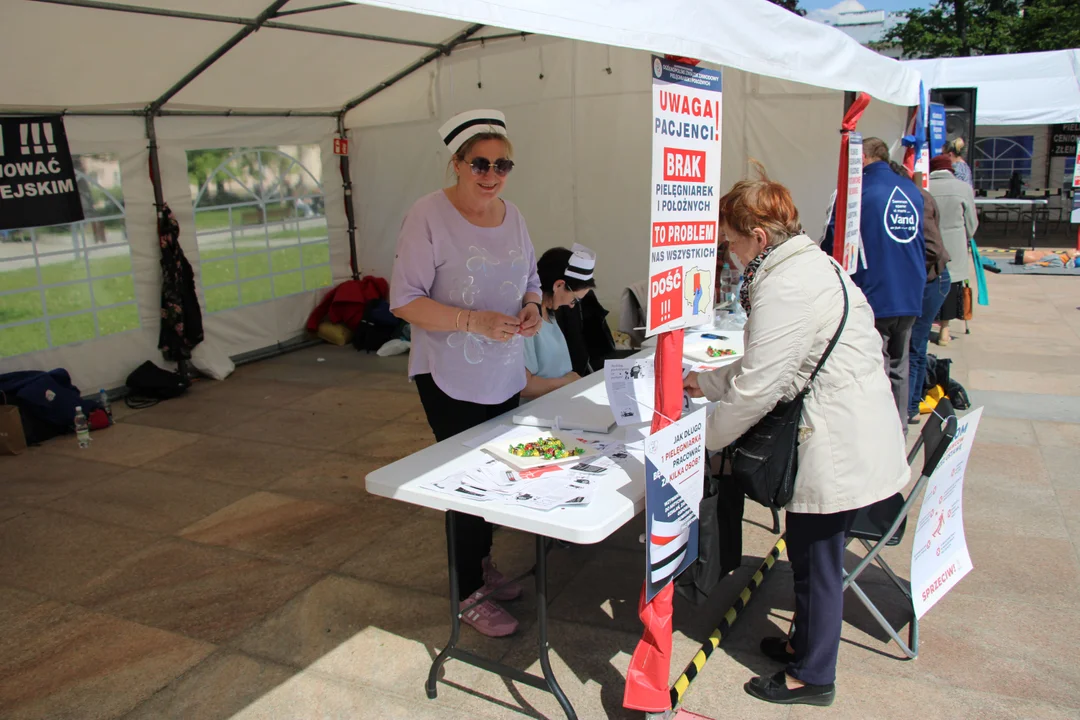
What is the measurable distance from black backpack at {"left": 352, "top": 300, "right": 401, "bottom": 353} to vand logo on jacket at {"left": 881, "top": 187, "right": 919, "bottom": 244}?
5047 mm

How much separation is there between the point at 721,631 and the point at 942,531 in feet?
2.75

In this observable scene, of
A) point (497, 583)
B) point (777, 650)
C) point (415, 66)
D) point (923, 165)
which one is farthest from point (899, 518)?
point (415, 66)

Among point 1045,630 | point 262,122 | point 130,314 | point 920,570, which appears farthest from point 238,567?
point 262,122

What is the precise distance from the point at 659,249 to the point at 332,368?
5.89 metres

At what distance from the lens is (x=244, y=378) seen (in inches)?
287

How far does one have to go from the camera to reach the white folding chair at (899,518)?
2.68m

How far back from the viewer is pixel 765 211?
2404 mm

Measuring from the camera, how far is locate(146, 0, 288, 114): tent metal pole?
566 centimetres

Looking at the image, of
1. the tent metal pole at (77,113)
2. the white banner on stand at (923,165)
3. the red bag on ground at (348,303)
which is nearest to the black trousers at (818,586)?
the white banner on stand at (923,165)

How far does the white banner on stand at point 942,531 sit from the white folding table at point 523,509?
0.97m

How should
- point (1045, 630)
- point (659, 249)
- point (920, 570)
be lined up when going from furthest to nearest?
point (1045, 630) → point (920, 570) → point (659, 249)

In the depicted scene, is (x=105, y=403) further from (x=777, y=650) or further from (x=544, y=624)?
(x=777, y=650)

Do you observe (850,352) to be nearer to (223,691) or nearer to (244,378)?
(223,691)

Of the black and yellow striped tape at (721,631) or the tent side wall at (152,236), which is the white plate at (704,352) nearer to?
the black and yellow striped tape at (721,631)
